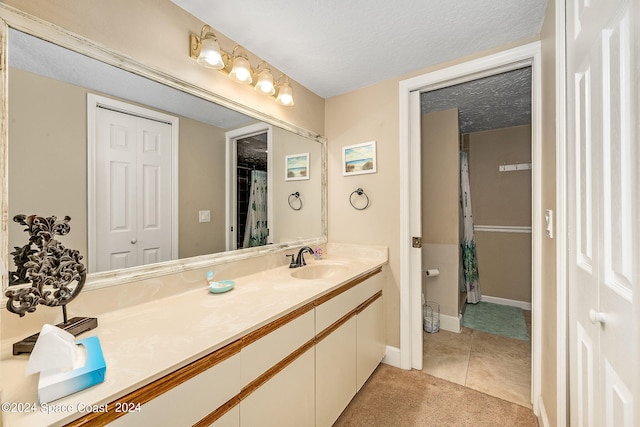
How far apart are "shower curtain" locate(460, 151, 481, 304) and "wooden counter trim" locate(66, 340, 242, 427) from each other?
3.23 meters

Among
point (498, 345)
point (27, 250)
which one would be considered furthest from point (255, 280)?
point (498, 345)

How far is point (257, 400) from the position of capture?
97 cm

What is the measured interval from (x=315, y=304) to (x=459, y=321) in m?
2.11

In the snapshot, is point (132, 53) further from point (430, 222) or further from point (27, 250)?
point (430, 222)

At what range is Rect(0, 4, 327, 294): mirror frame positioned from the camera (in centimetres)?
86

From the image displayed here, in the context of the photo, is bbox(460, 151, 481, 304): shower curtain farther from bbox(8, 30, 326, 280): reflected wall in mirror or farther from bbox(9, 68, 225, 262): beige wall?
bbox(9, 68, 225, 262): beige wall

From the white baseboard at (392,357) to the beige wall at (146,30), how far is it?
2153mm

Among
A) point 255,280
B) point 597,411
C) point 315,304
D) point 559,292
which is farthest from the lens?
point 255,280

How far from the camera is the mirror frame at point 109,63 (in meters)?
0.86

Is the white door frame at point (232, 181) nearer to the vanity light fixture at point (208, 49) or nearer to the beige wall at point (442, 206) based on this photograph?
the vanity light fixture at point (208, 49)

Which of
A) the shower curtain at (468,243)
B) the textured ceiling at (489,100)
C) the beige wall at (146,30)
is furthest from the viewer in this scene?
the shower curtain at (468,243)

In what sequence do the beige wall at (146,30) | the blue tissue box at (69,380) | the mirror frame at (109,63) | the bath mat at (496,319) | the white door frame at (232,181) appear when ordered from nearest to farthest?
the blue tissue box at (69,380) < the mirror frame at (109,63) < the beige wall at (146,30) < the white door frame at (232,181) < the bath mat at (496,319)

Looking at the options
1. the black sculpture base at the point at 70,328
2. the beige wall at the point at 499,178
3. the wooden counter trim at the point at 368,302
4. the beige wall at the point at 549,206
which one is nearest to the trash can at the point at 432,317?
the wooden counter trim at the point at 368,302

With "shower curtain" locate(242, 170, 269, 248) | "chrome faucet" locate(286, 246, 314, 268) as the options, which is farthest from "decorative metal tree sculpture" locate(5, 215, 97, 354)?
"chrome faucet" locate(286, 246, 314, 268)
